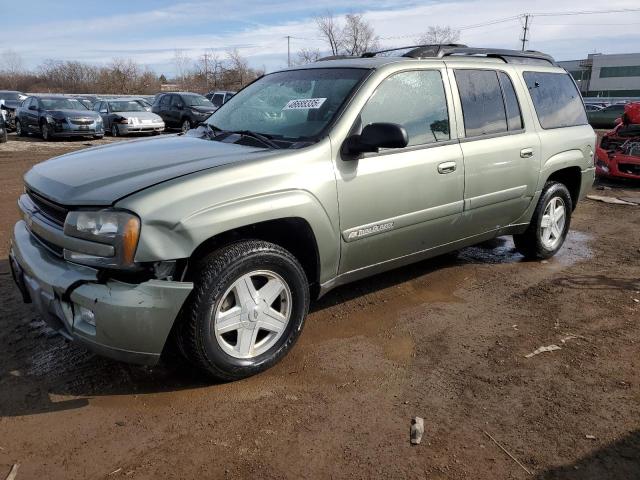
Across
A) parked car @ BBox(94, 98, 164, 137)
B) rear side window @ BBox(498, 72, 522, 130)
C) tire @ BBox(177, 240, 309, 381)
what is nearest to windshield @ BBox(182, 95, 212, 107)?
parked car @ BBox(94, 98, 164, 137)

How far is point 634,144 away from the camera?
389 inches

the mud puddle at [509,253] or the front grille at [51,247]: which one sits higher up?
the front grille at [51,247]

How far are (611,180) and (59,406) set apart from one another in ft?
35.8

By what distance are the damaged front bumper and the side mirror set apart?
133 centimetres

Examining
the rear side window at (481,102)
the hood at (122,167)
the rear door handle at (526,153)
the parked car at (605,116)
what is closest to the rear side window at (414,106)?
the rear side window at (481,102)

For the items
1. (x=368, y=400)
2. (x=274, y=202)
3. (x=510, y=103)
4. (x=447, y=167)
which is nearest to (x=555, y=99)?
(x=510, y=103)

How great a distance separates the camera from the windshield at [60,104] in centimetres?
1758

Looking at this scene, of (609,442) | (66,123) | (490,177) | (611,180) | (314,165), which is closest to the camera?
(609,442)

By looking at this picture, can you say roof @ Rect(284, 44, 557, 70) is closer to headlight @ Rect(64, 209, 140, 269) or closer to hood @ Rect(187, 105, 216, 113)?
headlight @ Rect(64, 209, 140, 269)

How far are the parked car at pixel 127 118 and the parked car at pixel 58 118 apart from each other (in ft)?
2.85

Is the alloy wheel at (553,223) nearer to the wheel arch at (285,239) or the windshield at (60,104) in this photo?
the wheel arch at (285,239)

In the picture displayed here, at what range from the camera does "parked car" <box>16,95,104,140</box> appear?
1661 centimetres

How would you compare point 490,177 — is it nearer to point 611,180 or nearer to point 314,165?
point 314,165

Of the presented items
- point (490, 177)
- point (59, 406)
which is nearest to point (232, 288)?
point (59, 406)
